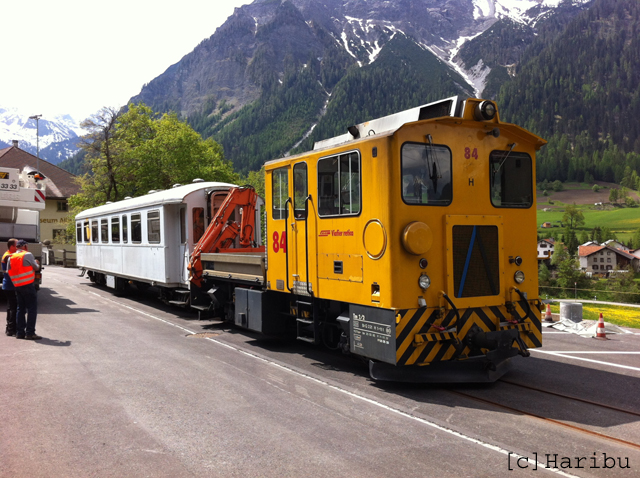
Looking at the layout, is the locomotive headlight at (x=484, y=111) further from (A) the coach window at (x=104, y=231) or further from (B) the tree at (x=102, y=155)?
(B) the tree at (x=102, y=155)

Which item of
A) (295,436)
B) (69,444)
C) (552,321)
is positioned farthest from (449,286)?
(552,321)

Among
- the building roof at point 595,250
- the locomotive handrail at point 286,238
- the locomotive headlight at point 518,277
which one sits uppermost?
the locomotive handrail at point 286,238

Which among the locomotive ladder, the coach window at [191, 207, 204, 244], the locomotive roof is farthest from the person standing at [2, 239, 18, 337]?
the locomotive ladder

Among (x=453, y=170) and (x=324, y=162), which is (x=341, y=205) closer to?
(x=324, y=162)

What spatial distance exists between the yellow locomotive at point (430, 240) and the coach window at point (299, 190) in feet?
0.51

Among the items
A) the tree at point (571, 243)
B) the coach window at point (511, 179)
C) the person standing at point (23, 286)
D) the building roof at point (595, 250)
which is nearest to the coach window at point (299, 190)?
the coach window at point (511, 179)

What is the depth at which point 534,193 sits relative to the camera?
7805 mm

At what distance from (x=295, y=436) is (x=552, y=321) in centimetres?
930

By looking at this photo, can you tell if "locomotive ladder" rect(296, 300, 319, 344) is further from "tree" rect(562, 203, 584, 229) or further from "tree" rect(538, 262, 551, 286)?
"tree" rect(562, 203, 584, 229)

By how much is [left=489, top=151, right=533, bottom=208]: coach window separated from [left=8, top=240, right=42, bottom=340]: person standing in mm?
8238

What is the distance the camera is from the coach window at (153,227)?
1420 cm

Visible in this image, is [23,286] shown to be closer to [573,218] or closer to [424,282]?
[424,282]

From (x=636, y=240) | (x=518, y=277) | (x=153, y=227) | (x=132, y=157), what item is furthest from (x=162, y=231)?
(x=636, y=240)

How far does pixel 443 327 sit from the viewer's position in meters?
6.80
